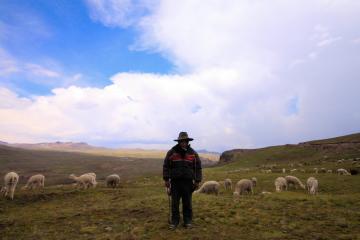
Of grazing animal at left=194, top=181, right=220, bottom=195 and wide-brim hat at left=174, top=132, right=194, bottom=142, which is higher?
wide-brim hat at left=174, top=132, right=194, bottom=142

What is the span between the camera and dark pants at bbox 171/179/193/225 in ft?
44.7

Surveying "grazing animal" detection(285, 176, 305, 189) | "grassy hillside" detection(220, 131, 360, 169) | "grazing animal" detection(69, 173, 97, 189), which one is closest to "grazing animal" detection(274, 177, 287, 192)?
"grazing animal" detection(285, 176, 305, 189)

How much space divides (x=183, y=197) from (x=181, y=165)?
1.23m

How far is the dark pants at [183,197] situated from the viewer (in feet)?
44.7

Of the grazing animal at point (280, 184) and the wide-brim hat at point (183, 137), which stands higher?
the wide-brim hat at point (183, 137)

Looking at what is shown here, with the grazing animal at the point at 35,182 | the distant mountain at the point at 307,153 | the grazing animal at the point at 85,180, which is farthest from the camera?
the distant mountain at the point at 307,153

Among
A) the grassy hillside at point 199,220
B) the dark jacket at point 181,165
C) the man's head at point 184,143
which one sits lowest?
the grassy hillside at point 199,220

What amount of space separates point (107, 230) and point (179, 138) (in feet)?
14.8

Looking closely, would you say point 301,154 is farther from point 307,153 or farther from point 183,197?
point 183,197

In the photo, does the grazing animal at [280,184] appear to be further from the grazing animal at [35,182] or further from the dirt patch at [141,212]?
the grazing animal at [35,182]

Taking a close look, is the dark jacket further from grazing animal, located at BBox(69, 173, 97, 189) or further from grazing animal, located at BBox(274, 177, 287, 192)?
grazing animal, located at BBox(69, 173, 97, 189)

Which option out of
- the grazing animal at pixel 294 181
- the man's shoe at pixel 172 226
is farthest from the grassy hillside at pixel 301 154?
the man's shoe at pixel 172 226

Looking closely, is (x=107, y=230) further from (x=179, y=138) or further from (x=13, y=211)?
(x=13, y=211)

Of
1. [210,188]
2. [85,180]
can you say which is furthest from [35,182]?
[210,188]
